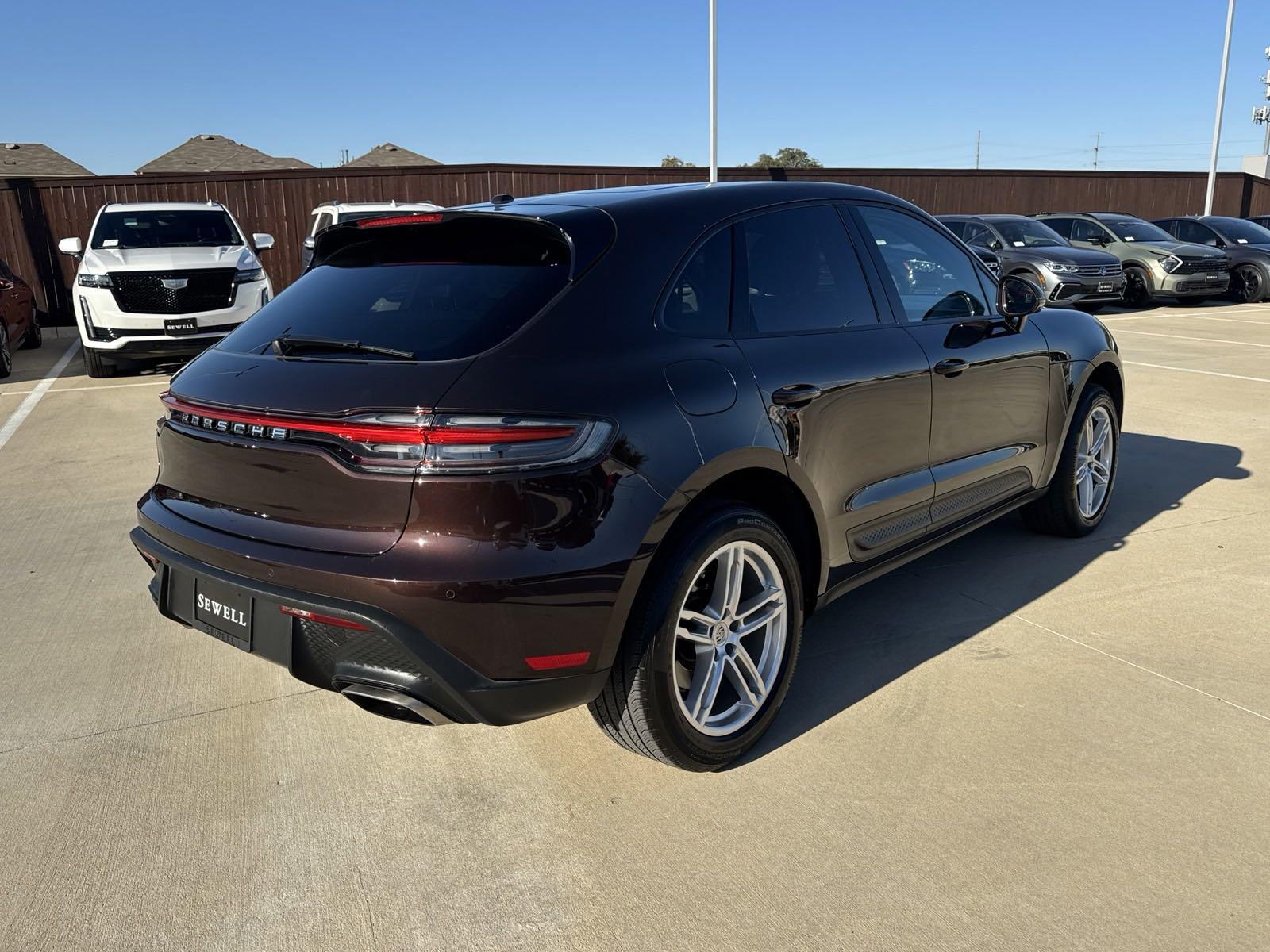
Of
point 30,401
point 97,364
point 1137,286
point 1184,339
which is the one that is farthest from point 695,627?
point 1137,286

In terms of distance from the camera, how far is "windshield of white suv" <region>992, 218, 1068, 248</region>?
17172mm

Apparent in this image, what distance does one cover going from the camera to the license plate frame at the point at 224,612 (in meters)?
2.67

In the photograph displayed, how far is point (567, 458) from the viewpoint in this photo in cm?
245

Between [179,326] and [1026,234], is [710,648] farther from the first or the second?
[1026,234]

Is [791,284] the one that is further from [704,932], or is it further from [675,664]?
[704,932]

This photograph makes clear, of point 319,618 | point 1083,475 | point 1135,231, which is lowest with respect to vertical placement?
point 1083,475

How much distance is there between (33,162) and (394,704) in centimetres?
3812

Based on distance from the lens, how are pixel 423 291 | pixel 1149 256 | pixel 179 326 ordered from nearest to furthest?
pixel 423 291, pixel 179 326, pixel 1149 256

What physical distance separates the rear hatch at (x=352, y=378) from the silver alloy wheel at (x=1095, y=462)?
3266 millimetres

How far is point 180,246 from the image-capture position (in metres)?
11.1

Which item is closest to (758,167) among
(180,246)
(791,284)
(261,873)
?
(180,246)

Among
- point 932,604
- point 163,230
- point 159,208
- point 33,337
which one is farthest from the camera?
point 33,337

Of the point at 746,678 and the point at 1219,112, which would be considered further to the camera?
the point at 1219,112

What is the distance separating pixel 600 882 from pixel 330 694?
1.46 meters
